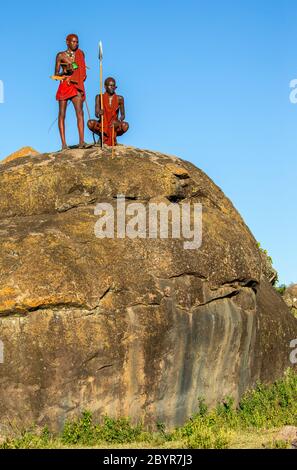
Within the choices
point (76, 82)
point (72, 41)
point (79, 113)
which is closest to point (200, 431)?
point (79, 113)

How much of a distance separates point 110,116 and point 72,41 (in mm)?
1802

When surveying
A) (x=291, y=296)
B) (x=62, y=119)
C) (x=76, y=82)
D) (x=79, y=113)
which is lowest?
(x=291, y=296)

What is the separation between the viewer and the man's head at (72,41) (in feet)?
62.3

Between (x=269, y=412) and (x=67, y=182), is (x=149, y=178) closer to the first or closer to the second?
(x=67, y=182)

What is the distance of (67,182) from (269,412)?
19.1ft

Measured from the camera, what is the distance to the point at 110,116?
19.9 metres

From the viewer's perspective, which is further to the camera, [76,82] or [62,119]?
[62,119]

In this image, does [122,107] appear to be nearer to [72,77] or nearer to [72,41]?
[72,77]

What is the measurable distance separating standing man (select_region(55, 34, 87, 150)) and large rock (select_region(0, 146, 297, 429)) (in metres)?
0.98

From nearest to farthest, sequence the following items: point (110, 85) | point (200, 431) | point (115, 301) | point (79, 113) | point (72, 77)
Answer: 1. point (200, 431)
2. point (115, 301)
3. point (72, 77)
4. point (79, 113)
5. point (110, 85)

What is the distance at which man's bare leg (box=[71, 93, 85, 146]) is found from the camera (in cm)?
1931

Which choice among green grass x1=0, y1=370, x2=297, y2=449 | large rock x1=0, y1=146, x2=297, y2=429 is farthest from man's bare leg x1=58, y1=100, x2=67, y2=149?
green grass x1=0, y1=370, x2=297, y2=449

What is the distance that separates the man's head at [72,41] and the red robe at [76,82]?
0.40ft
